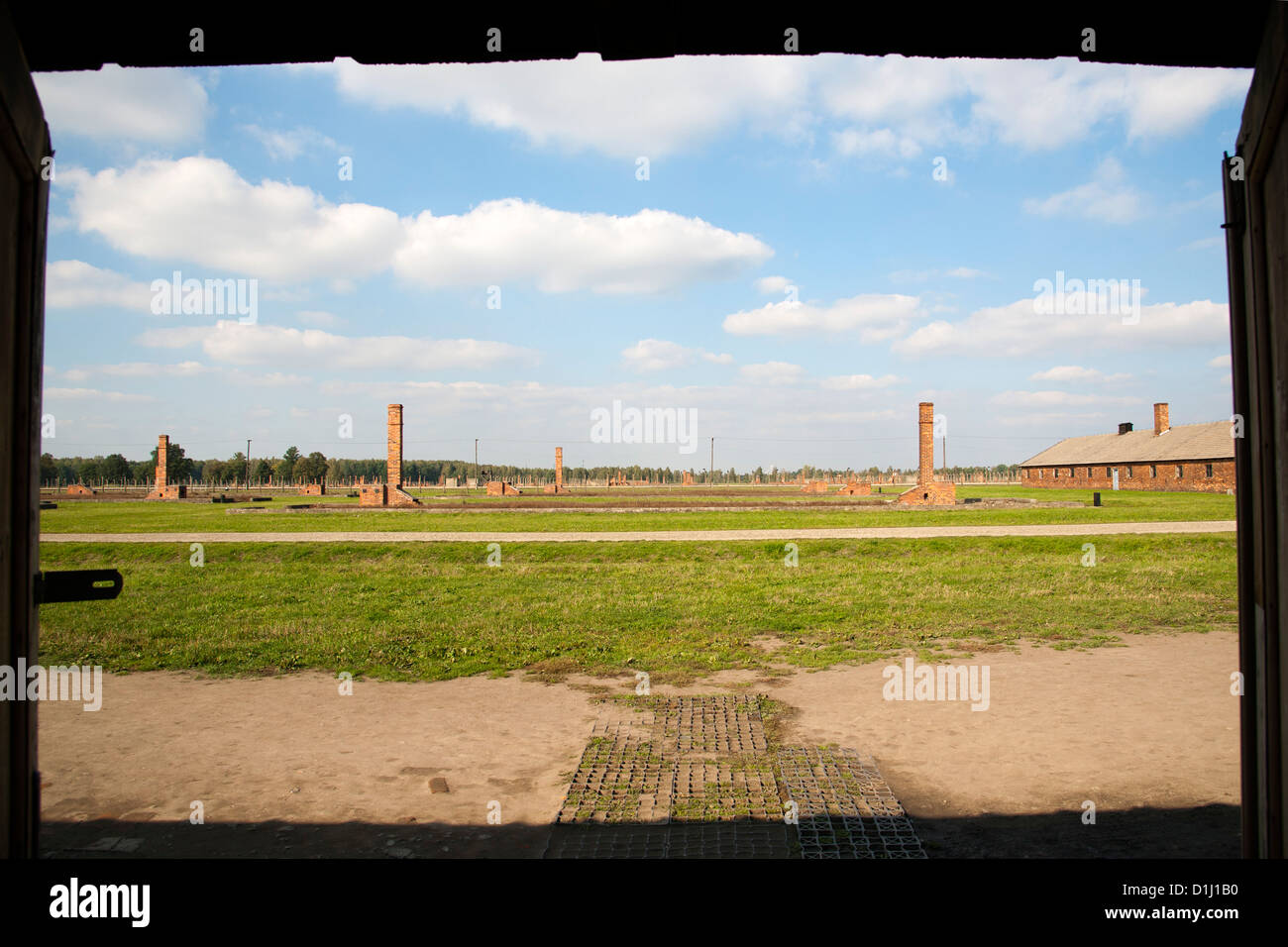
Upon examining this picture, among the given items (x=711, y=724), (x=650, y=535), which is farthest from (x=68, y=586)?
(x=650, y=535)

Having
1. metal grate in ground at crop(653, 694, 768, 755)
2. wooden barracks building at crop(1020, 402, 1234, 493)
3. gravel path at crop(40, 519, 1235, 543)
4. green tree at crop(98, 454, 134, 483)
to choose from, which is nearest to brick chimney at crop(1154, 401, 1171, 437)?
wooden barracks building at crop(1020, 402, 1234, 493)

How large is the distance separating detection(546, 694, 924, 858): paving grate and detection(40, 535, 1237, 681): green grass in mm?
A: 2212

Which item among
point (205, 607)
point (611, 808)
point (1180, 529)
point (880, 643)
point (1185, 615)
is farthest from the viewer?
point (1180, 529)

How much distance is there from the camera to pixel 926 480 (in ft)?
113

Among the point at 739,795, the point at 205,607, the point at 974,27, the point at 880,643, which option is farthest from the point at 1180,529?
the point at 205,607

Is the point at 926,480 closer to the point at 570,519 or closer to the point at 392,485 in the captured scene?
the point at 570,519

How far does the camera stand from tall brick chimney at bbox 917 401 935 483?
34594 mm

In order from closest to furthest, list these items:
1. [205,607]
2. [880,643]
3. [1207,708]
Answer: [1207,708], [880,643], [205,607]

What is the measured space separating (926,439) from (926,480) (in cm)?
211
